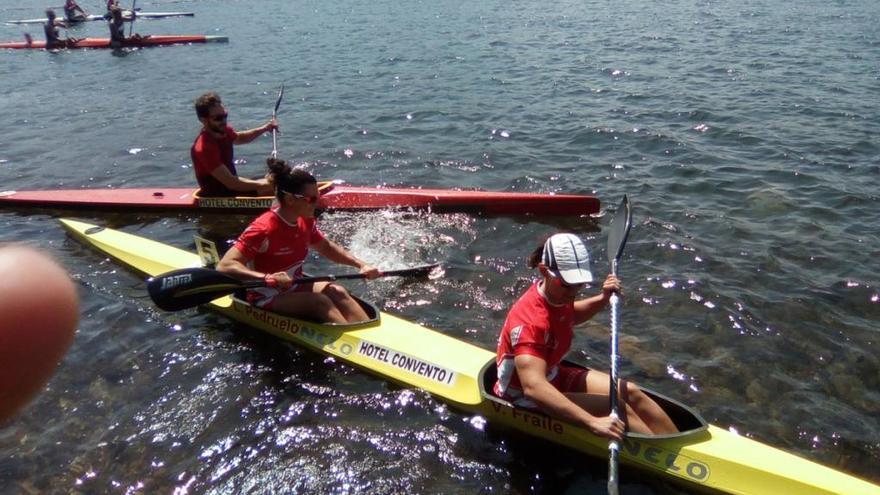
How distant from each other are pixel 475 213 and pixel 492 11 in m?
22.4

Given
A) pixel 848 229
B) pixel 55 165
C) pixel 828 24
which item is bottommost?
pixel 55 165

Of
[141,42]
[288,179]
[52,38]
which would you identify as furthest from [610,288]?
[52,38]

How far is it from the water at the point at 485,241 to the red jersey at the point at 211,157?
1.83 ft

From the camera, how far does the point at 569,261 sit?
4.68 meters

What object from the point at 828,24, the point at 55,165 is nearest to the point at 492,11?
the point at 828,24

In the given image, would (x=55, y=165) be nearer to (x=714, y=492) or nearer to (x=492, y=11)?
(x=714, y=492)

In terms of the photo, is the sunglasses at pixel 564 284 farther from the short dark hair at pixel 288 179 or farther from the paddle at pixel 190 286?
the paddle at pixel 190 286

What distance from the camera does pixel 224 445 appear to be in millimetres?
5855

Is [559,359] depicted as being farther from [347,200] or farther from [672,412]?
[347,200]

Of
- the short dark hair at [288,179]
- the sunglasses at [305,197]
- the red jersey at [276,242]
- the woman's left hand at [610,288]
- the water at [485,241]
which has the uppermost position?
the short dark hair at [288,179]

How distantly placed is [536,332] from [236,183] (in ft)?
21.6

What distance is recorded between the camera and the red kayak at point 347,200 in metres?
9.92

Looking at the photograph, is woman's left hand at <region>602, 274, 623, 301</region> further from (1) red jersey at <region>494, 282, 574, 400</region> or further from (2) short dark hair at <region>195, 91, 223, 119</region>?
(2) short dark hair at <region>195, 91, 223, 119</region>

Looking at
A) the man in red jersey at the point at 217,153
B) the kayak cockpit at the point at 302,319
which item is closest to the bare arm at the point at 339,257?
the kayak cockpit at the point at 302,319
